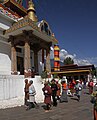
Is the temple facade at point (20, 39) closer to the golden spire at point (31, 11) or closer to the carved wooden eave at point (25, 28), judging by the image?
the carved wooden eave at point (25, 28)

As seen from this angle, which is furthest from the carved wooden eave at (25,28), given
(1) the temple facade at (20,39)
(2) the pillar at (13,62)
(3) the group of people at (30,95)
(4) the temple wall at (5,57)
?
(3) the group of people at (30,95)

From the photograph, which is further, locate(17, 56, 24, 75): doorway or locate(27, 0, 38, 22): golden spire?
locate(27, 0, 38, 22): golden spire

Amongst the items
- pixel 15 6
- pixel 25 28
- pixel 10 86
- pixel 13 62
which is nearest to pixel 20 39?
pixel 25 28

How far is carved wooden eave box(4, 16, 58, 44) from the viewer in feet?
46.1

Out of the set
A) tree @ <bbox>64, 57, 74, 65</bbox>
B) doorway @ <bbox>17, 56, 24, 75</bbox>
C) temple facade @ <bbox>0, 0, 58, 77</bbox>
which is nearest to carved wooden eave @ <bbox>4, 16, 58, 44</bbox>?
temple facade @ <bbox>0, 0, 58, 77</bbox>

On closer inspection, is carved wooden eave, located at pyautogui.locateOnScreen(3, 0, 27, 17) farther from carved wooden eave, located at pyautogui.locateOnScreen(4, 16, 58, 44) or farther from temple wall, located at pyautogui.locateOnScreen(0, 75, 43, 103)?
temple wall, located at pyautogui.locateOnScreen(0, 75, 43, 103)

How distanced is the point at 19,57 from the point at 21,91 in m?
6.57

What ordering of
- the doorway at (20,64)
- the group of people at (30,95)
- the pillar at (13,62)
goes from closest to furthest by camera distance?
the group of people at (30,95)
the pillar at (13,62)
the doorway at (20,64)

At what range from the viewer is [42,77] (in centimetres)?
1426

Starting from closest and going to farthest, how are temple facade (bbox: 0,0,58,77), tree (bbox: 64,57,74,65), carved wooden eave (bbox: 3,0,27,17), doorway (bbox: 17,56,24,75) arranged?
temple facade (bbox: 0,0,58,77) → doorway (bbox: 17,56,24,75) → carved wooden eave (bbox: 3,0,27,17) → tree (bbox: 64,57,74,65)

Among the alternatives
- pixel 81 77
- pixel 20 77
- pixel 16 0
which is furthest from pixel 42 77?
pixel 81 77

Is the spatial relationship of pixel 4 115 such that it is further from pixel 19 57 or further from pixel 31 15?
pixel 31 15

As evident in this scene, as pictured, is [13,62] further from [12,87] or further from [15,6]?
[15,6]

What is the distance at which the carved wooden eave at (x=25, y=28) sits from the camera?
46.1 feet
